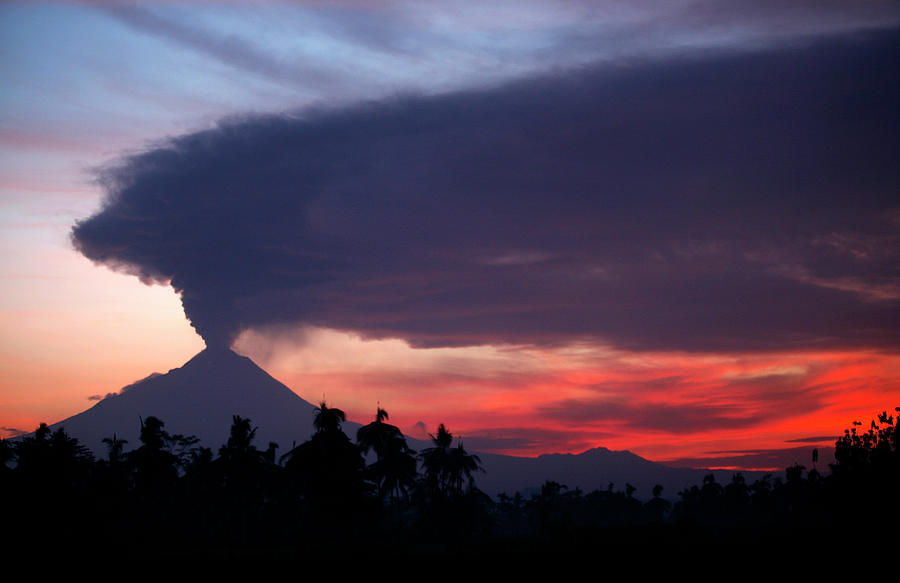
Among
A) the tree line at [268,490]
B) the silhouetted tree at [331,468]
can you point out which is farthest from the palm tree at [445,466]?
the silhouetted tree at [331,468]

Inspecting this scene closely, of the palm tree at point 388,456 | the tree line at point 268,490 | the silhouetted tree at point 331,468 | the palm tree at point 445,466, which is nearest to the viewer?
the tree line at point 268,490

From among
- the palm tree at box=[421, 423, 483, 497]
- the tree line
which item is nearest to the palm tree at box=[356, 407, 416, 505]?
the tree line

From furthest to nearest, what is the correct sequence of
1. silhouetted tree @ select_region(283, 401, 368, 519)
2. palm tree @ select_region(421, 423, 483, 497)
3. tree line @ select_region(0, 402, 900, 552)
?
palm tree @ select_region(421, 423, 483, 497) → silhouetted tree @ select_region(283, 401, 368, 519) → tree line @ select_region(0, 402, 900, 552)

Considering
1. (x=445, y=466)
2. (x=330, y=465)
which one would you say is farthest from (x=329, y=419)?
(x=445, y=466)

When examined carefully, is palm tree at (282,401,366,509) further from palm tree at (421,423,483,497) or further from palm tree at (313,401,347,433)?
palm tree at (421,423,483,497)

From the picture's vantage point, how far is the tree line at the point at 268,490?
50.7 m

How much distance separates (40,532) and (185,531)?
10996 mm

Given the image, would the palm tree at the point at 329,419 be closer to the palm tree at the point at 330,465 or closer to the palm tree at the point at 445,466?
the palm tree at the point at 330,465

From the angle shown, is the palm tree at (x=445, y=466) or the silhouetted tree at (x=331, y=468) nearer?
the silhouetted tree at (x=331, y=468)

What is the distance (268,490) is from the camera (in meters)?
65.7

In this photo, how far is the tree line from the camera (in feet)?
166

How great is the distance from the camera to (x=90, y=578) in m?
35.6

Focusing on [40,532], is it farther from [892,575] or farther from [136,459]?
[892,575]

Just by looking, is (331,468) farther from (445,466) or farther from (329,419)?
(445,466)
